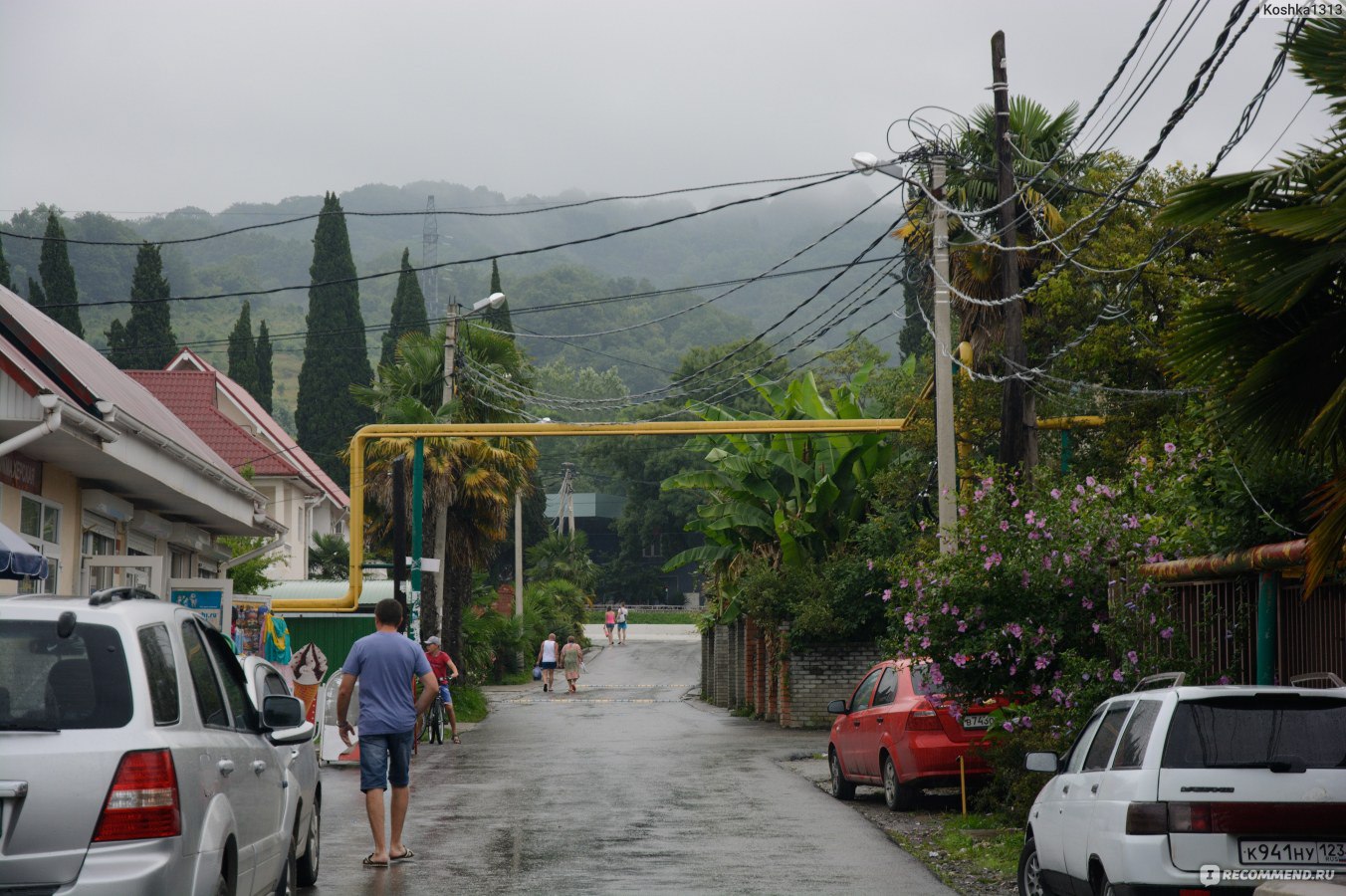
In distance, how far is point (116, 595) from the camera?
261 inches

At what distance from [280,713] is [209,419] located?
136ft

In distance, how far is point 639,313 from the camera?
485ft

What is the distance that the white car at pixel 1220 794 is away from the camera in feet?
24.5

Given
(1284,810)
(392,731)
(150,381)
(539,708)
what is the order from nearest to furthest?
(1284,810)
(392,731)
(539,708)
(150,381)

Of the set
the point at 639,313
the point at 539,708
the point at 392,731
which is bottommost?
the point at 539,708

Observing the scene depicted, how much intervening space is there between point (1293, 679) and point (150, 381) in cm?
4329

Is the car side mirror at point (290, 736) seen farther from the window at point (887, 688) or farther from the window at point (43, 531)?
the window at point (43, 531)

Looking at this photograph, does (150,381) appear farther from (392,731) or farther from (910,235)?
(392,731)

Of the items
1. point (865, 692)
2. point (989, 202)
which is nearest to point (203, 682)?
point (865, 692)

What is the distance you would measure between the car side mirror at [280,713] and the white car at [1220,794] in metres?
4.07

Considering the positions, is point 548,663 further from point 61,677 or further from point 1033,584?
point 61,677

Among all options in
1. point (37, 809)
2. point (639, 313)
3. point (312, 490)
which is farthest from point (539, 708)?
point (639, 313)

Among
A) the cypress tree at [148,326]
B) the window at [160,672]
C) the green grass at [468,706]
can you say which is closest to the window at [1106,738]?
the window at [160,672]

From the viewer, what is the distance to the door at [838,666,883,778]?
17.2 meters
